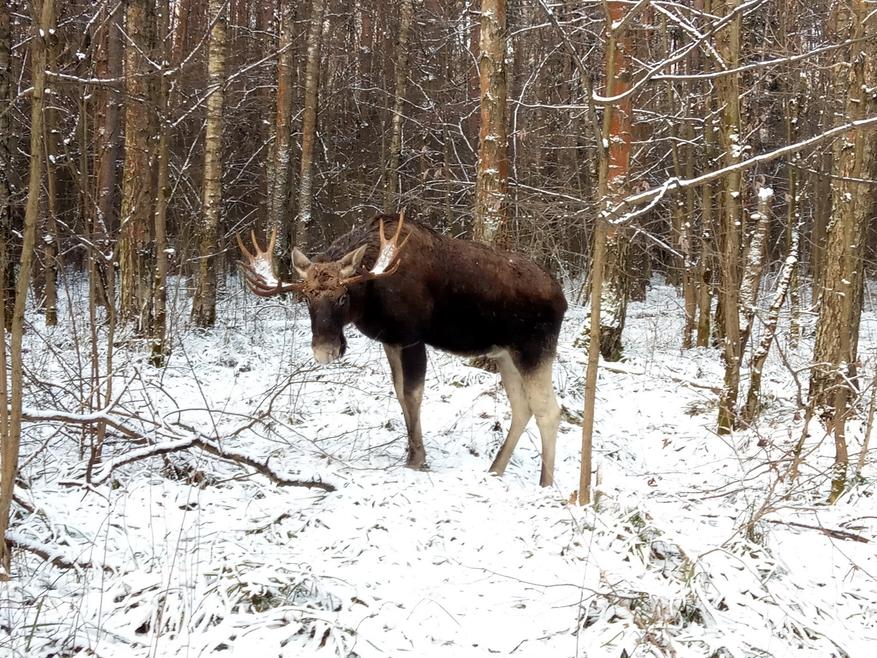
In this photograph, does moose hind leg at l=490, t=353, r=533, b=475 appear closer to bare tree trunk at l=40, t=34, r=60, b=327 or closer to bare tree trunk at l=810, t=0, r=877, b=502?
bare tree trunk at l=810, t=0, r=877, b=502

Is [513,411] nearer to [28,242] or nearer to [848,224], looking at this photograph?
[848,224]

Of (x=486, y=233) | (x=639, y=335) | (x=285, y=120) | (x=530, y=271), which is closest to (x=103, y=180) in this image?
(x=285, y=120)

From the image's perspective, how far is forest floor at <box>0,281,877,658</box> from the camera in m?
3.02

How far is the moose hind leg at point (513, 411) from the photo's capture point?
607 cm

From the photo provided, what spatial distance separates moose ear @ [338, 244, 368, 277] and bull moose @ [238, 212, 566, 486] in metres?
0.01

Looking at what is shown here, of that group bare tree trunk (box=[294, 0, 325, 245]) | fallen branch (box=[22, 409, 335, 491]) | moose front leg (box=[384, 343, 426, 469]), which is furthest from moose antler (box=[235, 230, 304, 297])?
bare tree trunk (box=[294, 0, 325, 245])

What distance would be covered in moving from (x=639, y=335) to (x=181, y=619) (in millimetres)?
12915

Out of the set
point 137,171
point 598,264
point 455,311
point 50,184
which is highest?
point 137,171

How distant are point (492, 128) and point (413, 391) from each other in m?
4.46

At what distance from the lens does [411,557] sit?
383 centimetres

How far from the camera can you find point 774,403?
26.4 ft

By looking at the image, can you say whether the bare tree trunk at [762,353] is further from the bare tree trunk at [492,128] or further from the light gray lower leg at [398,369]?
the light gray lower leg at [398,369]

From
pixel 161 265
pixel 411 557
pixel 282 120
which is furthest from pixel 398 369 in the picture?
pixel 282 120

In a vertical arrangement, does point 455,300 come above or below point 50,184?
below
